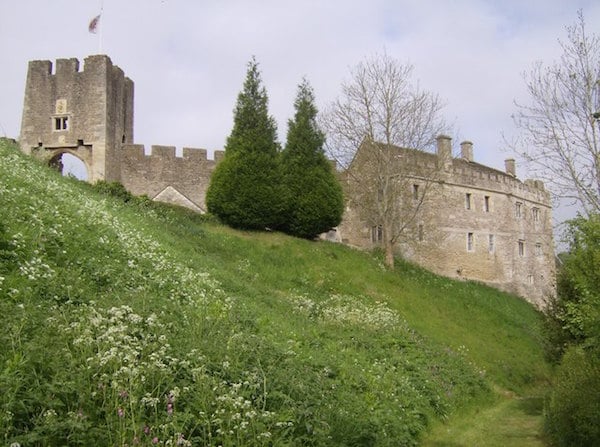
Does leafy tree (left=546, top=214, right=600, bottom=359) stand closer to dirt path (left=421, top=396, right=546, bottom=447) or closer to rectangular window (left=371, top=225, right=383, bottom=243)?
dirt path (left=421, top=396, right=546, bottom=447)

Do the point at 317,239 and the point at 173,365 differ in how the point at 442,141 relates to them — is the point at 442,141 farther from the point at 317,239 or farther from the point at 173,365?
the point at 173,365

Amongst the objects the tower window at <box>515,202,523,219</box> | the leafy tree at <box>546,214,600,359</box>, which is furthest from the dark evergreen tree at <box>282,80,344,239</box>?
the tower window at <box>515,202,523,219</box>

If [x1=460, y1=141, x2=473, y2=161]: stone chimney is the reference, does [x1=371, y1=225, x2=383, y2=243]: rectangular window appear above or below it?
below

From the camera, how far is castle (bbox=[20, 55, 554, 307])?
101 ft

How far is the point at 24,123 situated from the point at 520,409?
2703 centimetres

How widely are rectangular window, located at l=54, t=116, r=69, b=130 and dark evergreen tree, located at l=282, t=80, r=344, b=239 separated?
11.5m

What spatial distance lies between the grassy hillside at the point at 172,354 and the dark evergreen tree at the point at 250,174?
6.46 metres

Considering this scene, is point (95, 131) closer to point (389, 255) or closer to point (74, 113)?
point (74, 113)

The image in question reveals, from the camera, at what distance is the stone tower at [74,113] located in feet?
101

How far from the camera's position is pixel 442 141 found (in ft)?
117

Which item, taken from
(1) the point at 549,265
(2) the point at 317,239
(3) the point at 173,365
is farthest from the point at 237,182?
(1) the point at 549,265

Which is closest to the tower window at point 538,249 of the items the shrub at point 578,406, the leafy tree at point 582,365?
the leafy tree at point 582,365

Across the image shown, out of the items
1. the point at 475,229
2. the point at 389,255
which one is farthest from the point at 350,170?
the point at 475,229

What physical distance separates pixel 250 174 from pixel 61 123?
11466mm
